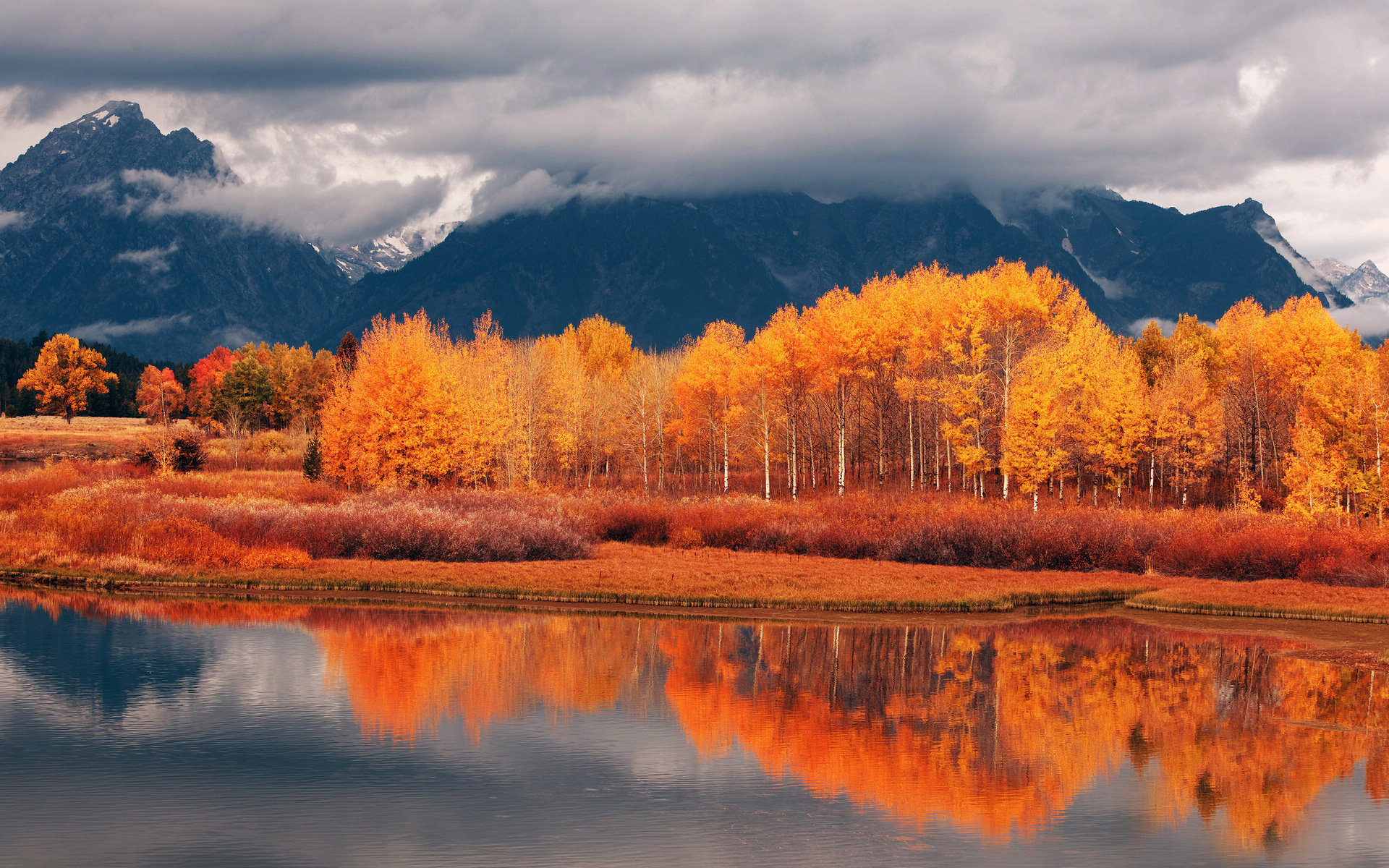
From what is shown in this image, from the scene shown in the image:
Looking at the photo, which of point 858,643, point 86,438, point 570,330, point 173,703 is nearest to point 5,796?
point 173,703

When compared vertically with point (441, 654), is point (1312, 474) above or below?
above

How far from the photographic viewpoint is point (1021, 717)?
22.0 meters

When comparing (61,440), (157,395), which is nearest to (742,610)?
(61,440)

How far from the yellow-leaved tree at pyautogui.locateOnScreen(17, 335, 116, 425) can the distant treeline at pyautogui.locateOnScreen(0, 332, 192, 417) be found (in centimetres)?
461

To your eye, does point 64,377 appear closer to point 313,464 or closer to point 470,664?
point 313,464

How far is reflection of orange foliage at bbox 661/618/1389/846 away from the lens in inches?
674

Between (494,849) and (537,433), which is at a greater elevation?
(537,433)

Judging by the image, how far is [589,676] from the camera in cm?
2439

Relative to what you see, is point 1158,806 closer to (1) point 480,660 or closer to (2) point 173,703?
(1) point 480,660

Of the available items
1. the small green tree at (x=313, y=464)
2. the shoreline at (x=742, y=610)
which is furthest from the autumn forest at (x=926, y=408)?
the shoreline at (x=742, y=610)

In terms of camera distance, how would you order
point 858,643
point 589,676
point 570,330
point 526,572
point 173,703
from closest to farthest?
point 173,703, point 589,676, point 858,643, point 526,572, point 570,330

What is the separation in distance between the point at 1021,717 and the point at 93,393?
17447cm

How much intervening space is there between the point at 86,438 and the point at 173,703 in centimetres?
10518

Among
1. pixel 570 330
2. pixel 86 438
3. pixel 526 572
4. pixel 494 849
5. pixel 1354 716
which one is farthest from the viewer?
pixel 570 330
